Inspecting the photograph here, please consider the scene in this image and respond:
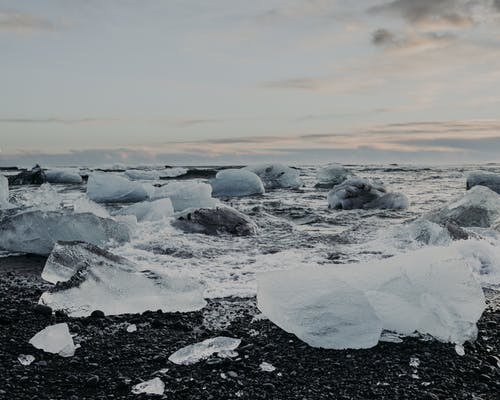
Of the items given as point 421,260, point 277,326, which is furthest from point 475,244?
point 277,326

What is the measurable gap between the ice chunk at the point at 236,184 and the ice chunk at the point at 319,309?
955 cm

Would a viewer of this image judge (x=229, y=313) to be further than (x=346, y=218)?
No

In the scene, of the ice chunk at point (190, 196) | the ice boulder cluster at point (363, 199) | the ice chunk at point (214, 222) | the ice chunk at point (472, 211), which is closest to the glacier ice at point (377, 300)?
the ice chunk at point (214, 222)

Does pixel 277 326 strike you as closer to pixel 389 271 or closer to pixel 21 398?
pixel 389 271

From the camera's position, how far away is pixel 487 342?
2543mm

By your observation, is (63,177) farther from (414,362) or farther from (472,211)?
(414,362)

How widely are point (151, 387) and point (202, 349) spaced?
377 millimetres

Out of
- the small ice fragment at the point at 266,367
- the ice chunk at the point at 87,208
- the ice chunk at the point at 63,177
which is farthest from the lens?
the ice chunk at the point at 63,177

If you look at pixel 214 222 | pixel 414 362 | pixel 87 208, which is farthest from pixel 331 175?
pixel 414 362

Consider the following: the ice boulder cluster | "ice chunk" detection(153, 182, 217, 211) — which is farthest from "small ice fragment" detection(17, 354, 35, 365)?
the ice boulder cluster

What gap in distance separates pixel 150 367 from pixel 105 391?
253 millimetres

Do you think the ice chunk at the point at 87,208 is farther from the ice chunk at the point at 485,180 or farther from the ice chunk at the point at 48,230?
the ice chunk at the point at 485,180

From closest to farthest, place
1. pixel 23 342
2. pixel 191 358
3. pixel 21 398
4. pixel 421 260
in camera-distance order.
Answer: pixel 21 398 → pixel 191 358 → pixel 23 342 → pixel 421 260

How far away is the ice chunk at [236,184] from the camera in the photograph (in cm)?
1238
